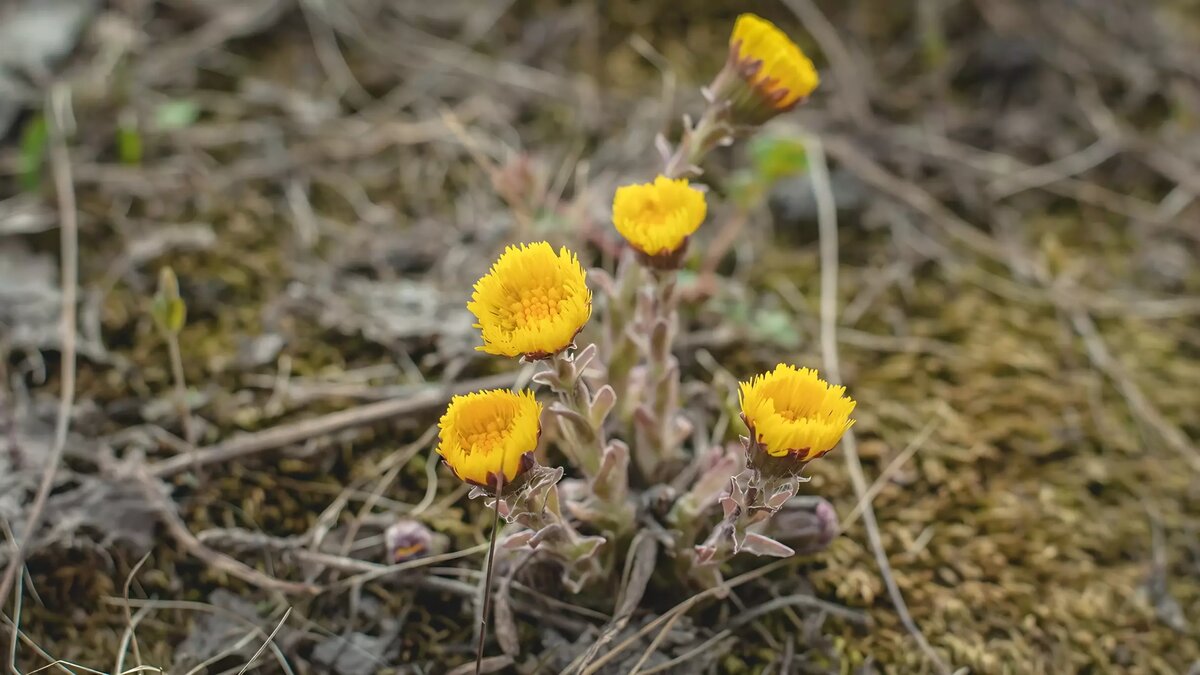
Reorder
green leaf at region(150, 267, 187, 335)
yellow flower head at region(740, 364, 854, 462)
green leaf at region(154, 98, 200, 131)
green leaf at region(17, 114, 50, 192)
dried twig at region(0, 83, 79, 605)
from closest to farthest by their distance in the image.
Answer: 1. yellow flower head at region(740, 364, 854, 462)
2. dried twig at region(0, 83, 79, 605)
3. green leaf at region(150, 267, 187, 335)
4. green leaf at region(17, 114, 50, 192)
5. green leaf at region(154, 98, 200, 131)

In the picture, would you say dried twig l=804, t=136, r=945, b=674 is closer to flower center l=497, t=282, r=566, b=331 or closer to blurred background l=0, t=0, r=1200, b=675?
blurred background l=0, t=0, r=1200, b=675

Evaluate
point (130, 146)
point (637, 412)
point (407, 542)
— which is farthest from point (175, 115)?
point (637, 412)

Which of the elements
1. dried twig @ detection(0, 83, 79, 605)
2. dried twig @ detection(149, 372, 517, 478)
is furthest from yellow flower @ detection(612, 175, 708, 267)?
dried twig @ detection(0, 83, 79, 605)

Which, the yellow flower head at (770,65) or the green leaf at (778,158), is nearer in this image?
the yellow flower head at (770,65)

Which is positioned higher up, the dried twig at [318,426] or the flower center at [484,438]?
the flower center at [484,438]

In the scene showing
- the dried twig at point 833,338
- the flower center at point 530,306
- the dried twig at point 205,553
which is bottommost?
A: the dried twig at point 205,553

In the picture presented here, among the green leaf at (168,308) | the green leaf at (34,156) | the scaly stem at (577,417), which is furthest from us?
the green leaf at (34,156)

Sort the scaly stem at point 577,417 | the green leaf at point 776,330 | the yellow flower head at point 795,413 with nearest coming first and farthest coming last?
1. the yellow flower head at point 795,413
2. the scaly stem at point 577,417
3. the green leaf at point 776,330

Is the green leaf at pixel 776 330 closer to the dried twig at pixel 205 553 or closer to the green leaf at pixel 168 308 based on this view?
the dried twig at pixel 205 553

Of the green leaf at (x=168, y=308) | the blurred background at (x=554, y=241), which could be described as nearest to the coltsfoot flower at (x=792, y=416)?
the blurred background at (x=554, y=241)
